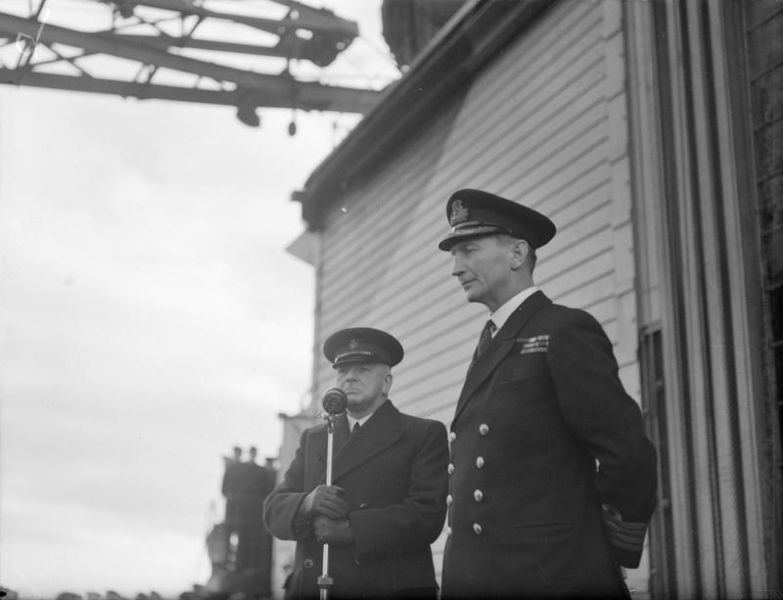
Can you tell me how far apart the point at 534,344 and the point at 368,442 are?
98cm

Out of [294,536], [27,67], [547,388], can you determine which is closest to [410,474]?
[294,536]

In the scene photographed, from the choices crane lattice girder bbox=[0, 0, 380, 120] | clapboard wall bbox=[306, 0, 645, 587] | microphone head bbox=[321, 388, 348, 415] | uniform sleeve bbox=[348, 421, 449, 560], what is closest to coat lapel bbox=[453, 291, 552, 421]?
uniform sleeve bbox=[348, 421, 449, 560]

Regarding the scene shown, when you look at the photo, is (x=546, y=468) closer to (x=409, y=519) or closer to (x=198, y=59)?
(x=409, y=519)

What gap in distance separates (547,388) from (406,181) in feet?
12.7

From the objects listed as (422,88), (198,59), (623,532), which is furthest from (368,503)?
(198,59)

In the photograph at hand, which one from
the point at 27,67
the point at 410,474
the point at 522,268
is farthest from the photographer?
the point at 27,67

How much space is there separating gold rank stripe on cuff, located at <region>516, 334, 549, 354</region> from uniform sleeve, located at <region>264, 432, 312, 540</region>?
118cm

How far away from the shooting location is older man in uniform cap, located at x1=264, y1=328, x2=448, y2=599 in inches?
155

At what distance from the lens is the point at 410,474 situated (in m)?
4.07

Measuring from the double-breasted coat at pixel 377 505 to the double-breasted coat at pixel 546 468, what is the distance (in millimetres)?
533

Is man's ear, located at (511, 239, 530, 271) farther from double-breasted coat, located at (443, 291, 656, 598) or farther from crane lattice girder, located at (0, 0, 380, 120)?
crane lattice girder, located at (0, 0, 380, 120)

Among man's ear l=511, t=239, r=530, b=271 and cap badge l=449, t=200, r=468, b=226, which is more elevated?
cap badge l=449, t=200, r=468, b=226

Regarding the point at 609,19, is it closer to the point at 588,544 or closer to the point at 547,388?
the point at 547,388

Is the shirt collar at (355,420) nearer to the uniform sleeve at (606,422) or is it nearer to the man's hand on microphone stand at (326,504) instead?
the man's hand on microphone stand at (326,504)
